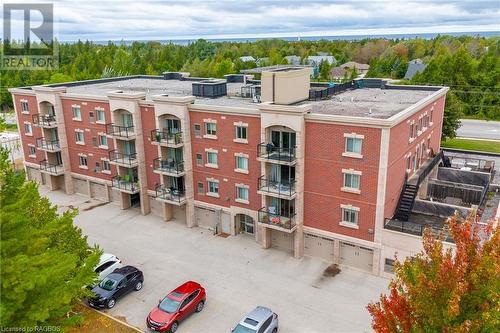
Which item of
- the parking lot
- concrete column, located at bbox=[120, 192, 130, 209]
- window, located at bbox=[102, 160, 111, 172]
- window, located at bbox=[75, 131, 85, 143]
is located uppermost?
window, located at bbox=[75, 131, 85, 143]

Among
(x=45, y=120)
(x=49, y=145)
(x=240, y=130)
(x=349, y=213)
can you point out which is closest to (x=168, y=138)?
(x=240, y=130)

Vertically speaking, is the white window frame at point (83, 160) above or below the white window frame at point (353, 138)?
below

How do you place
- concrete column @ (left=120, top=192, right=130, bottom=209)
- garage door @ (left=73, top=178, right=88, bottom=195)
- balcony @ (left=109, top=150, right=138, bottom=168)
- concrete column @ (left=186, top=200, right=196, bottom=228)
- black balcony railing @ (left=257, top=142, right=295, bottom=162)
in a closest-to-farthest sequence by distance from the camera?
1. black balcony railing @ (left=257, top=142, right=295, bottom=162)
2. concrete column @ (left=186, top=200, right=196, bottom=228)
3. balcony @ (left=109, top=150, right=138, bottom=168)
4. concrete column @ (left=120, top=192, right=130, bottom=209)
5. garage door @ (left=73, top=178, right=88, bottom=195)

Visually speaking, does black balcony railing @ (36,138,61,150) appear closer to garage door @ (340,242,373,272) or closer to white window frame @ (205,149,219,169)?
white window frame @ (205,149,219,169)

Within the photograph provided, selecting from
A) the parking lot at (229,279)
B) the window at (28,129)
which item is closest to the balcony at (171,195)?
the parking lot at (229,279)

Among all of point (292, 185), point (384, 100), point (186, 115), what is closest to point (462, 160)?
point (384, 100)

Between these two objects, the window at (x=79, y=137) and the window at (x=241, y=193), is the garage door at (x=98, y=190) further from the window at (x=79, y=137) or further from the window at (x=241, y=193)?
the window at (x=241, y=193)

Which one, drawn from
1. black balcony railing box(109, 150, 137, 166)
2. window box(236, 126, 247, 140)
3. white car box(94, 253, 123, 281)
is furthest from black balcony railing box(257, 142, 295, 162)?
black balcony railing box(109, 150, 137, 166)
